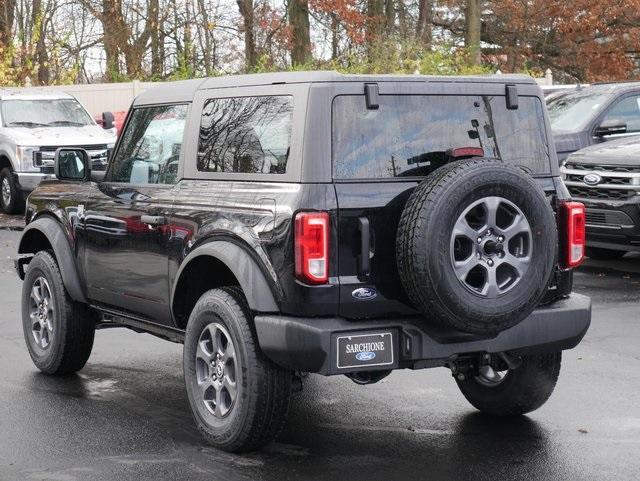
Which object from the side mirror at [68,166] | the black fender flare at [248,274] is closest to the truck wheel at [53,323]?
the side mirror at [68,166]

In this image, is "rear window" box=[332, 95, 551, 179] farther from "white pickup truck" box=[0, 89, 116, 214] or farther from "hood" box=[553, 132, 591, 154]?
"white pickup truck" box=[0, 89, 116, 214]

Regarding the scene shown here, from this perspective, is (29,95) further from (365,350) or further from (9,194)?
(365,350)

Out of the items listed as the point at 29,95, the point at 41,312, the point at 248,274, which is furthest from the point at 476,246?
the point at 29,95

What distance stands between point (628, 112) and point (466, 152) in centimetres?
990

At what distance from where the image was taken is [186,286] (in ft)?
21.2

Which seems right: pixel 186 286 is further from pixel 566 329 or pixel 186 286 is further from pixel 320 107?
pixel 566 329

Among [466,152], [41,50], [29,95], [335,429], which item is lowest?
[335,429]

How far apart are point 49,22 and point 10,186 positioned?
1884 cm

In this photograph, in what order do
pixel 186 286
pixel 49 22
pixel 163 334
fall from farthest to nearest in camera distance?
pixel 49 22
pixel 163 334
pixel 186 286

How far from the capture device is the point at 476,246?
5.53 metres

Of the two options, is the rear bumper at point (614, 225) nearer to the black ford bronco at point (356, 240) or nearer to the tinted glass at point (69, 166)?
the black ford bronco at point (356, 240)

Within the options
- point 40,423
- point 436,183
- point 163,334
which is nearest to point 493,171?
point 436,183

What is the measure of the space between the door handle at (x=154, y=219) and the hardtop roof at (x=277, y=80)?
656mm

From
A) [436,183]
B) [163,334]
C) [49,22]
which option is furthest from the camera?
[49,22]
